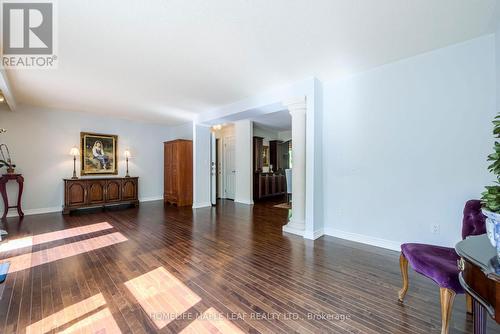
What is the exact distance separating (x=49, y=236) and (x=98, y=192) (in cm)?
217

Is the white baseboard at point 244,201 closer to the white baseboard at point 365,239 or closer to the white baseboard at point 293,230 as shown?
the white baseboard at point 293,230

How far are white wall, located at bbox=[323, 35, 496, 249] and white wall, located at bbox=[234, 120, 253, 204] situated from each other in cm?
329

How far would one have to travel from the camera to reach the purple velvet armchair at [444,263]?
1.39m

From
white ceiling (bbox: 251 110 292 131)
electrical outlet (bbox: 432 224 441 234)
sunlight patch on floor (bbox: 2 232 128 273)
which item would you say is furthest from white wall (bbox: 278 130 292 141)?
sunlight patch on floor (bbox: 2 232 128 273)

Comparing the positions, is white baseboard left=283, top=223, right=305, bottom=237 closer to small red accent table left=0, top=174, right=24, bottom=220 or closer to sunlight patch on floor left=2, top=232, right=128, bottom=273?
sunlight patch on floor left=2, top=232, right=128, bottom=273

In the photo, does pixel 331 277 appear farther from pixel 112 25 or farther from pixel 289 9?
pixel 112 25

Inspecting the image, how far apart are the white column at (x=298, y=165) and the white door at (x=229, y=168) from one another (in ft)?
12.7

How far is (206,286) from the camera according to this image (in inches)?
81.7

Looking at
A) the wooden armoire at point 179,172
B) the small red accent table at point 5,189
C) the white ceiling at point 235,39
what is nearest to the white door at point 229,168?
the wooden armoire at point 179,172

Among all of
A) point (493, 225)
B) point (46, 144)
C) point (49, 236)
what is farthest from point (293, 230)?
point (46, 144)

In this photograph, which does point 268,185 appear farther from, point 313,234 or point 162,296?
point 162,296

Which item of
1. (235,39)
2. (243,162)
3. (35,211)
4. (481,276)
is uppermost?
(235,39)

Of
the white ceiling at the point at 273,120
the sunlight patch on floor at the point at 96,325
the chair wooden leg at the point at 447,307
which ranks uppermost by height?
the white ceiling at the point at 273,120

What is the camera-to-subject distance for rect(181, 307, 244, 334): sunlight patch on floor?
150 centimetres
